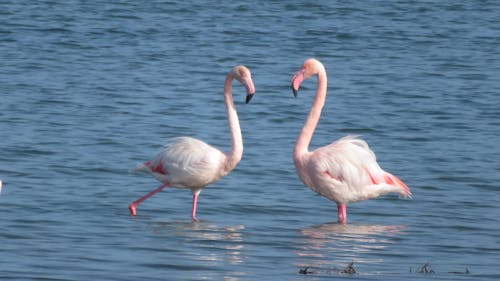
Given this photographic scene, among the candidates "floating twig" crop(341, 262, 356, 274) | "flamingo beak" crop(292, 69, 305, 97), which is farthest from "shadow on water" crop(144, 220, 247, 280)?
"flamingo beak" crop(292, 69, 305, 97)

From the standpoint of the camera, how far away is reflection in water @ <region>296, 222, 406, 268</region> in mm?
8711

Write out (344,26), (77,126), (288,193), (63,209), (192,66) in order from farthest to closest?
(344,26), (192,66), (77,126), (288,193), (63,209)

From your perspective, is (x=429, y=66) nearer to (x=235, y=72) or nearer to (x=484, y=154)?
(x=484, y=154)

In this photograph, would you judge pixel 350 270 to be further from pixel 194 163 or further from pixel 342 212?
pixel 194 163

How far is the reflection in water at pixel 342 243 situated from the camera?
8.71 m

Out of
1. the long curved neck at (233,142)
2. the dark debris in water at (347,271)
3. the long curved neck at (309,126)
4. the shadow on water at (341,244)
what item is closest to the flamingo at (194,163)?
the long curved neck at (233,142)

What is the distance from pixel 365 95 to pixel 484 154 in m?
4.37

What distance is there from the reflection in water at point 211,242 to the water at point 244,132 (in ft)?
0.07

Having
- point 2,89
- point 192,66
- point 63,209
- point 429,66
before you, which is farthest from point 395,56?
point 63,209

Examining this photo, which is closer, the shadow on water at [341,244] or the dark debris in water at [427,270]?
the dark debris in water at [427,270]

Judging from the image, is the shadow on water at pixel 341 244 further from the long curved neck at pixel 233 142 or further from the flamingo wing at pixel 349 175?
the long curved neck at pixel 233 142

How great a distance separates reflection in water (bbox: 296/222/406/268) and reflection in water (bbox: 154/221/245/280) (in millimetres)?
466

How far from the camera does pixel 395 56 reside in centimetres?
2197

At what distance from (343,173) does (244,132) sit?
5.21 meters
